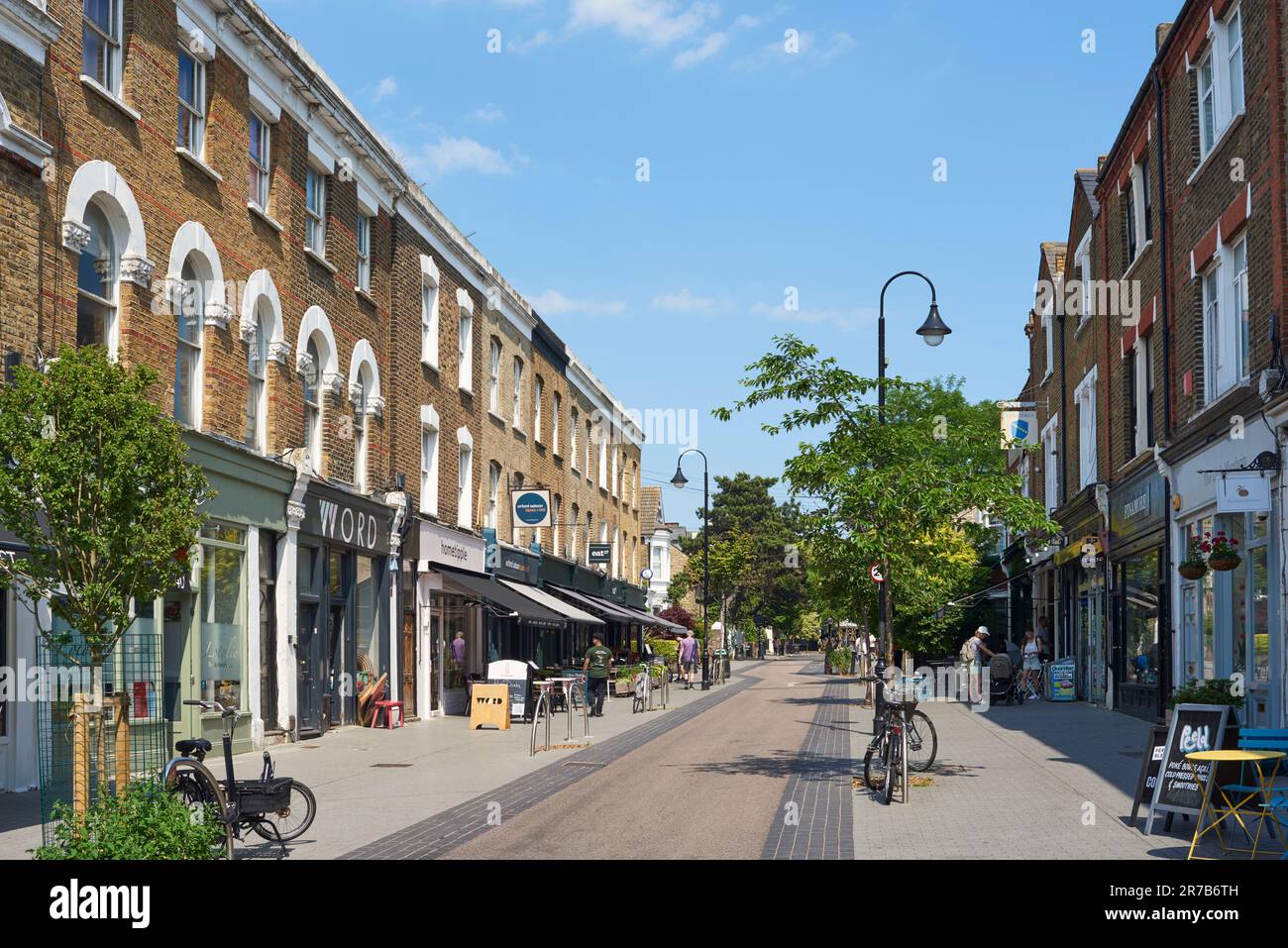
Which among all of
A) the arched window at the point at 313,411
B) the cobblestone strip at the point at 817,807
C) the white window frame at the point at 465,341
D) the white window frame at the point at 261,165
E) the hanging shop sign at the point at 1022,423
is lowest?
the cobblestone strip at the point at 817,807

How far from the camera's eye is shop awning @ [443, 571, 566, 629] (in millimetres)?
30094

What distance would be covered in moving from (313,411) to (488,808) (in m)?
11.6

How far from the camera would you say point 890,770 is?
14.1 m

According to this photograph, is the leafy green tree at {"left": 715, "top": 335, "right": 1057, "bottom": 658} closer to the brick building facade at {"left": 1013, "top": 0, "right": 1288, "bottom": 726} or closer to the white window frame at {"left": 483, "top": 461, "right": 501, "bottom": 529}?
the brick building facade at {"left": 1013, "top": 0, "right": 1288, "bottom": 726}

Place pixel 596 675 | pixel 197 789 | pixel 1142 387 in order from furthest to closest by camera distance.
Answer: pixel 596 675 → pixel 1142 387 → pixel 197 789

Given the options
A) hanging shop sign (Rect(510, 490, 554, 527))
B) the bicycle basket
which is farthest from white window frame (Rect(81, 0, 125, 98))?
hanging shop sign (Rect(510, 490, 554, 527))

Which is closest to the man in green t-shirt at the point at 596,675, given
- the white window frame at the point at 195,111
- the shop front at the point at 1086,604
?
the shop front at the point at 1086,604

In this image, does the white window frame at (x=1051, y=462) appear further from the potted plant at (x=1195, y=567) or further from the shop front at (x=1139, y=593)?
the potted plant at (x=1195, y=567)

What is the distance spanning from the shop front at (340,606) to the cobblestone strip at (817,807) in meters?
8.16

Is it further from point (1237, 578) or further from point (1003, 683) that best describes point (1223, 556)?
point (1003, 683)

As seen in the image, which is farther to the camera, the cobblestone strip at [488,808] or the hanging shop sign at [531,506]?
the hanging shop sign at [531,506]

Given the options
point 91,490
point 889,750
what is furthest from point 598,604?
point 91,490

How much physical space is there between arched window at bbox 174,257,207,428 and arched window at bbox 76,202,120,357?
1811 mm

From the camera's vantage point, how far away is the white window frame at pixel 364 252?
26312 mm
